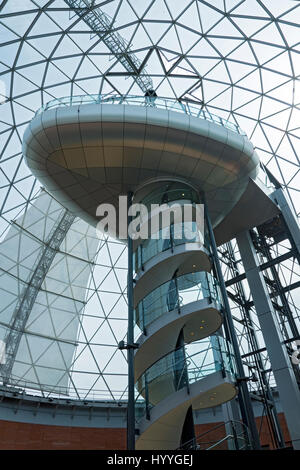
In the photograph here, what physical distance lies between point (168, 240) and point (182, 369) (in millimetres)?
6457

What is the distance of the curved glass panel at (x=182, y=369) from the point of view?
50.5ft

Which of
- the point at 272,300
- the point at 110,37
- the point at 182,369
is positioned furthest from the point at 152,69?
the point at 182,369

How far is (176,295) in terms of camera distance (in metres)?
17.6

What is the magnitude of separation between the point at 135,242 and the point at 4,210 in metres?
14.3

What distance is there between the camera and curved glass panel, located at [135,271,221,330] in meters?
17.5

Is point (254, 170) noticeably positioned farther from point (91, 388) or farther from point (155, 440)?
point (91, 388)

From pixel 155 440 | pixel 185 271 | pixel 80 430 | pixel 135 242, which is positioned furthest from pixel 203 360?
pixel 80 430

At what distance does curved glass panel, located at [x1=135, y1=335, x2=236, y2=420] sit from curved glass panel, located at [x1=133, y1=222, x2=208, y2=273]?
16.7 feet

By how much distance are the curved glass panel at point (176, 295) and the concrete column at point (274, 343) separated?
6.90 meters

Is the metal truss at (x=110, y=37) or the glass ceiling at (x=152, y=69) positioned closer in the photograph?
the metal truss at (x=110, y=37)

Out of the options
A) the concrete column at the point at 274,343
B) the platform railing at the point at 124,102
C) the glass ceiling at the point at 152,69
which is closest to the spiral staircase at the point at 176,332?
the platform railing at the point at 124,102

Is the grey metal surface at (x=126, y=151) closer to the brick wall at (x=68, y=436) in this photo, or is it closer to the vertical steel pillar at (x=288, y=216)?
the vertical steel pillar at (x=288, y=216)

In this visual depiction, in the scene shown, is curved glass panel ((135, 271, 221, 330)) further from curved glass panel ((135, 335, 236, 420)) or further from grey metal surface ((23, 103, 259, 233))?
grey metal surface ((23, 103, 259, 233))

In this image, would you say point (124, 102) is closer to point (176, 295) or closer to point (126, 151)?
point (126, 151)
